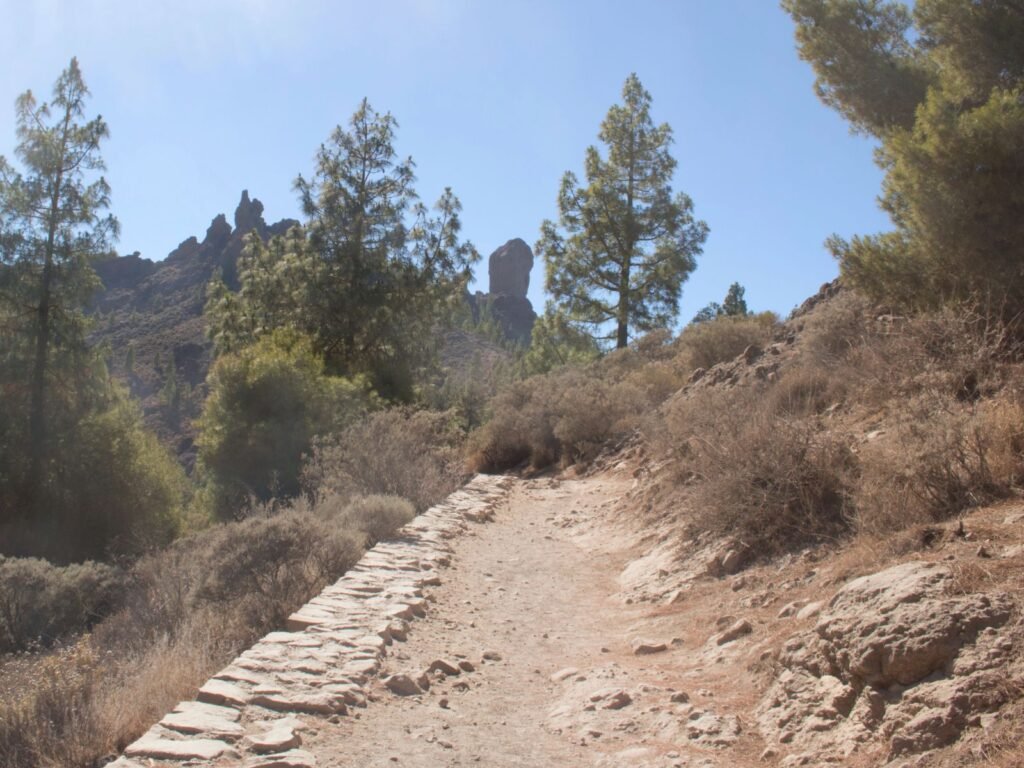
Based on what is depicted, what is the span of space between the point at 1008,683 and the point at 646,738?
161cm

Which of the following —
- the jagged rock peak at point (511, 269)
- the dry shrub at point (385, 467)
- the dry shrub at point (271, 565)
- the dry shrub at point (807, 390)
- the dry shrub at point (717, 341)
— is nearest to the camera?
the dry shrub at point (271, 565)

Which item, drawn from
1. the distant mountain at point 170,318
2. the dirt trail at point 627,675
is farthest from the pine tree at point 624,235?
the distant mountain at point 170,318

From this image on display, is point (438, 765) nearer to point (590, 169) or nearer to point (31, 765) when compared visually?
point (31, 765)

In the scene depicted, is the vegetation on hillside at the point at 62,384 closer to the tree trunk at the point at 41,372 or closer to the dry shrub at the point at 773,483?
the tree trunk at the point at 41,372

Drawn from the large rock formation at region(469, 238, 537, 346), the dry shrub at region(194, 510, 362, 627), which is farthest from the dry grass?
the large rock formation at region(469, 238, 537, 346)

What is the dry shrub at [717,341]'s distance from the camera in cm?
2036

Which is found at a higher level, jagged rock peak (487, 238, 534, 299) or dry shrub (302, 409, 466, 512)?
jagged rock peak (487, 238, 534, 299)

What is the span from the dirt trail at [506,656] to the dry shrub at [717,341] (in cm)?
1085

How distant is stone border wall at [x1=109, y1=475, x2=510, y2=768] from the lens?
381cm

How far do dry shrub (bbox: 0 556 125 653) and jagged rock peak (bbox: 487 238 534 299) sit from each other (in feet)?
375

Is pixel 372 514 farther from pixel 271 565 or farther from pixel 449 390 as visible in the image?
pixel 449 390

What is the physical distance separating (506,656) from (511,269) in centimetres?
12086

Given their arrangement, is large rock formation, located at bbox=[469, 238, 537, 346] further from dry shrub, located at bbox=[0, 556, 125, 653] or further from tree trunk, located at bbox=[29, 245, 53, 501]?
dry shrub, located at bbox=[0, 556, 125, 653]

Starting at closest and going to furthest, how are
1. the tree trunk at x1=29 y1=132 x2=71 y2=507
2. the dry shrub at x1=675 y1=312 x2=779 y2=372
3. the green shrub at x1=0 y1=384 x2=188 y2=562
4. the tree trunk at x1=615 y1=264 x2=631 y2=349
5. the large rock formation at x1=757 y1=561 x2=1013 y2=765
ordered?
the large rock formation at x1=757 y1=561 x2=1013 y2=765
the green shrub at x1=0 y1=384 x2=188 y2=562
the tree trunk at x1=29 y1=132 x2=71 y2=507
the dry shrub at x1=675 y1=312 x2=779 y2=372
the tree trunk at x1=615 y1=264 x2=631 y2=349
